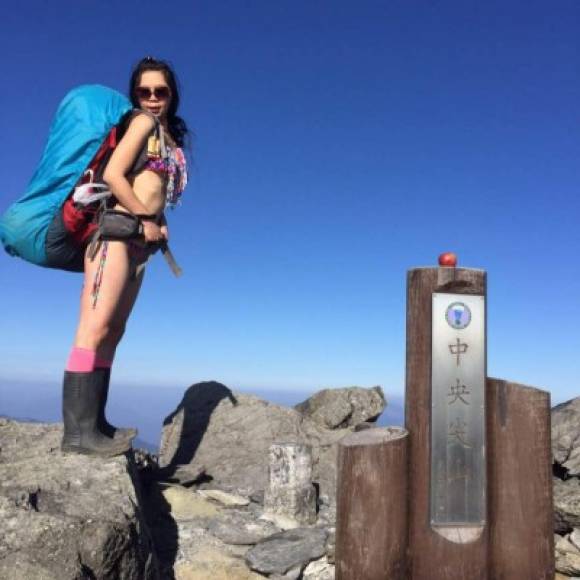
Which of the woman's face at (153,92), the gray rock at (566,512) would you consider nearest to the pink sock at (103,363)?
the woman's face at (153,92)

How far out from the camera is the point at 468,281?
416cm

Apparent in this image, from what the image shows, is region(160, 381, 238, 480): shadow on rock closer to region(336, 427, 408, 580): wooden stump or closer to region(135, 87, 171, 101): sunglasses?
region(336, 427, 408, 580): wooden stump

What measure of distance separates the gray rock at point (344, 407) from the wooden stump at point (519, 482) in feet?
18.0

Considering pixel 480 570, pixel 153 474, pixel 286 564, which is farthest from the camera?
pixel 153 474

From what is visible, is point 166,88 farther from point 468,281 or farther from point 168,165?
point 468,281

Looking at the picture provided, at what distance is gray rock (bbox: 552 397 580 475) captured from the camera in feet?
24.8

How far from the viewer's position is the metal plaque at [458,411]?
4016 mm

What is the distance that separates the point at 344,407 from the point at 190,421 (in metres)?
2.68

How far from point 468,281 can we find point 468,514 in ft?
5.57

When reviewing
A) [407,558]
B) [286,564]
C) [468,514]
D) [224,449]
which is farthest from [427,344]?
[224,449]

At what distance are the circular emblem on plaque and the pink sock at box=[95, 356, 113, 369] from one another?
297 cm

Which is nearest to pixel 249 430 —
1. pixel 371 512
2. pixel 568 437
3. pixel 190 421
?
pixel 190 421

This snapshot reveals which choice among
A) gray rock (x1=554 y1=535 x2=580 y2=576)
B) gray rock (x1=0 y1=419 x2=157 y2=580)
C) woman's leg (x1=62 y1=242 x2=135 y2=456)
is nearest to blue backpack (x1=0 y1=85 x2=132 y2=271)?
woman's leg (x1=62 y1=242 x2=135 y2=456)

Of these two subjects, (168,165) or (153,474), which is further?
(153,474)
